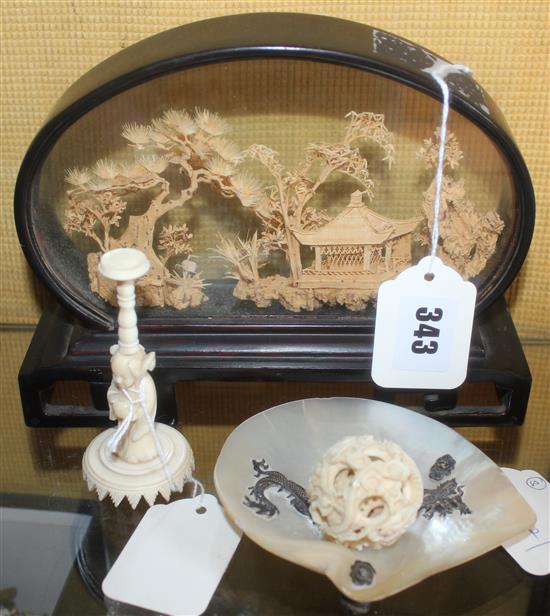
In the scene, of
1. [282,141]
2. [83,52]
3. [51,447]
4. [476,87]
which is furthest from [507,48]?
[51,447]

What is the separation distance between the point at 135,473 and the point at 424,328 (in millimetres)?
251

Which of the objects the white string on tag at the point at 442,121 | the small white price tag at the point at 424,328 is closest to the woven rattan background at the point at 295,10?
the white string on tag at the point at 442,121

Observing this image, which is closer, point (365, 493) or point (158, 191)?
point (365, 493)

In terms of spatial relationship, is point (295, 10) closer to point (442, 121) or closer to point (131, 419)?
point (442, 121)

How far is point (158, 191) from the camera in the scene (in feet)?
2.31

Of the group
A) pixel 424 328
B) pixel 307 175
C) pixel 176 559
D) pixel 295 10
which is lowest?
pixel 176 559

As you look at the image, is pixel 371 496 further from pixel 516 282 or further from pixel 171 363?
pixel 516 282

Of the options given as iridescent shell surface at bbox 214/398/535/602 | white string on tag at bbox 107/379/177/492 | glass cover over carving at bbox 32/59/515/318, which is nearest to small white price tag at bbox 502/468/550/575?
iridescent shell surface at bbox 214/398/535/602

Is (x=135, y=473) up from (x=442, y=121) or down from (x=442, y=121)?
down

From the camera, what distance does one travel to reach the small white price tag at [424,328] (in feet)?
2.12

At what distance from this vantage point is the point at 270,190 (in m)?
0.69

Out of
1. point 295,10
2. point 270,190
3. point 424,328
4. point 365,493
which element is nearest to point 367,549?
point 365,493

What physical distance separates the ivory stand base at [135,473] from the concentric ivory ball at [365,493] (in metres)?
0.12

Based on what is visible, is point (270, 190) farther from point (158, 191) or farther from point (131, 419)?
point (131, 419)
